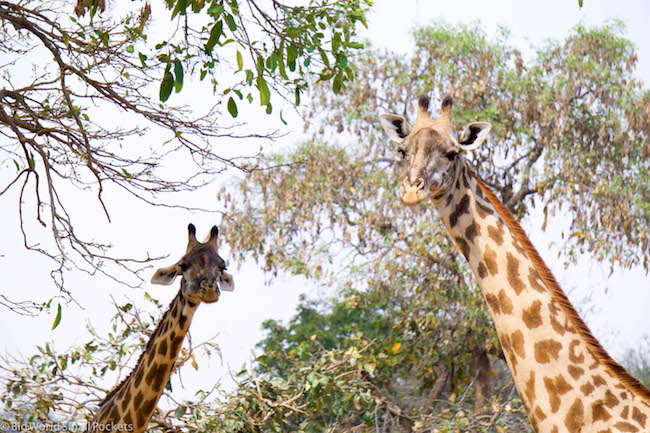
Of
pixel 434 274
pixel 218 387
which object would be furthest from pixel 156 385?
pixel 434 274

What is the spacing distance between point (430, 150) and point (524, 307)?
0.80 m

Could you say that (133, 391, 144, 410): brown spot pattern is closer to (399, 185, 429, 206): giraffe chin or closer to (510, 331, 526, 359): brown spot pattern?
(399, 185, 429, 206): giraffe chin

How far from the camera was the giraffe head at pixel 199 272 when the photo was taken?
426cm

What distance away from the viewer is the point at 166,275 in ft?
14.8

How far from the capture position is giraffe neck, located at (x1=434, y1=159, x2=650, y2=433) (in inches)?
118

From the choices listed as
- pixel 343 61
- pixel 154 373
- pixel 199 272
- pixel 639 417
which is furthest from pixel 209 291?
pixel 639 417

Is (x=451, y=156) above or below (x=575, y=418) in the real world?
above

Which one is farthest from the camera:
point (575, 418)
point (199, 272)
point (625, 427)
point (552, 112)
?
point (552, 112)

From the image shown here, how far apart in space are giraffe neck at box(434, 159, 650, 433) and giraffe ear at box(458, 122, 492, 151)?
14cm

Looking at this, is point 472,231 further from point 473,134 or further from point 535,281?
point 473,134

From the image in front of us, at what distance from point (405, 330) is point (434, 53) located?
12.9 feet

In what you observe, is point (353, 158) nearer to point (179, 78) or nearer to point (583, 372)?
point (179, 78)

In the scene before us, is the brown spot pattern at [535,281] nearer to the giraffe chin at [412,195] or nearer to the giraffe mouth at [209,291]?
the giraffe chin at [412,195]

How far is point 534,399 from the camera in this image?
3109 millimetres
